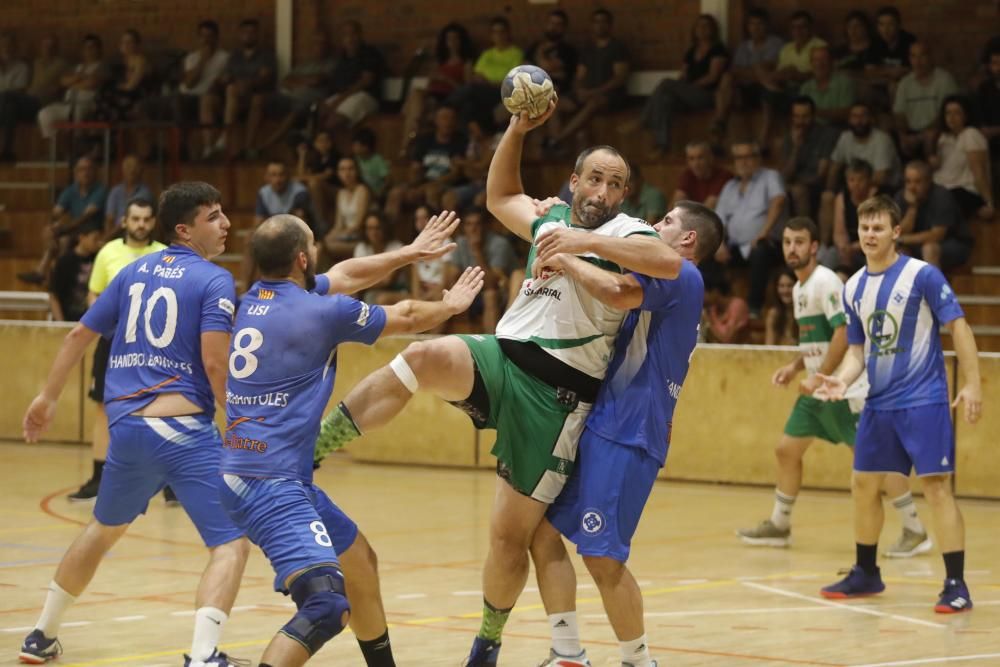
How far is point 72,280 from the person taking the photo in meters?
16.7

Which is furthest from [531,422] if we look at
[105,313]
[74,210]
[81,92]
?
[81,92]

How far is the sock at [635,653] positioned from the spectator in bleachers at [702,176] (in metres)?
10.1

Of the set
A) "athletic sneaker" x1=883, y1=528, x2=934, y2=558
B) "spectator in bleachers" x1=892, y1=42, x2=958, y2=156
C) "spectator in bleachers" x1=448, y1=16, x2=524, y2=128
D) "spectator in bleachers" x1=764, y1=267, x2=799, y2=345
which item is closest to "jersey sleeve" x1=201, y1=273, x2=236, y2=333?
"athletic sneaker" x1=883, y1=528, x2=934, y2=558

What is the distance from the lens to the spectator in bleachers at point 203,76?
21.6 meters

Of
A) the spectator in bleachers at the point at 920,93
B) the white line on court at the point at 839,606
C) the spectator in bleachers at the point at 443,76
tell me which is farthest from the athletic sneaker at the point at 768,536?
the spectator in bleachers at the point at 443,76

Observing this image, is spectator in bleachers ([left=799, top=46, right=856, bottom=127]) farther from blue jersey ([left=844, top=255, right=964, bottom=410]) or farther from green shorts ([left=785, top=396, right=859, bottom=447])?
blue jersey ([left=844, top=255, right=964, bottom=410])

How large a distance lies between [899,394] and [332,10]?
14.8 meters

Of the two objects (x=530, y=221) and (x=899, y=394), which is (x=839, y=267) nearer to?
(x=899, y=394)

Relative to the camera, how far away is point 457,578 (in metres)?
9.66

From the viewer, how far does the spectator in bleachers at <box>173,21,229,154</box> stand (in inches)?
851

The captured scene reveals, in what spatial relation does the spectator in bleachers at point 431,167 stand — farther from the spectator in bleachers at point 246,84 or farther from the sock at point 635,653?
the sock at point 635,653

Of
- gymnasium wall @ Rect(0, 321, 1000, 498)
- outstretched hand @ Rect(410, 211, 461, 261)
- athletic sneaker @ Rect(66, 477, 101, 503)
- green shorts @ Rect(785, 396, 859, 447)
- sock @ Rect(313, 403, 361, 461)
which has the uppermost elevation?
outstretched hand @ Rect(410, 211, 461, 261)

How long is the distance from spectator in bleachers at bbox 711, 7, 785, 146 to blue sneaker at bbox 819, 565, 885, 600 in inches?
357

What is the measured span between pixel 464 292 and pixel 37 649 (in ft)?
8.42
